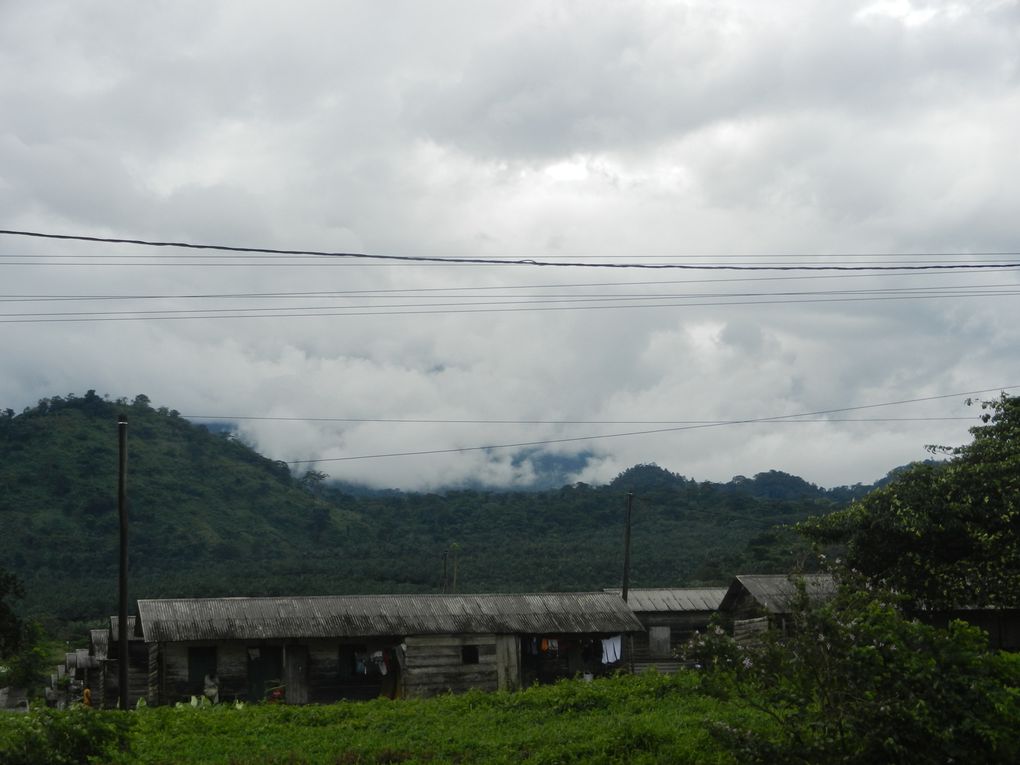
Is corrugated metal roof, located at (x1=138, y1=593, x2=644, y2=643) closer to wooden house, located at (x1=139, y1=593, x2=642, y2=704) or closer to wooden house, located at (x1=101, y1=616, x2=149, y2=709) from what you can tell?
wooden house, located at (x1=139, y1=593, x2=642, y2=704)

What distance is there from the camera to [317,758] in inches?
683

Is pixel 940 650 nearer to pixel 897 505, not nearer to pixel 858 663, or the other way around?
pixel 858 663

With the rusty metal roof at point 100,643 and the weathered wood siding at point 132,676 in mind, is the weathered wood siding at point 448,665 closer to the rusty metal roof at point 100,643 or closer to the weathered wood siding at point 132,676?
the weathered wood siding at point 132,676

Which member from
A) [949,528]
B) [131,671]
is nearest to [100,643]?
[131,671]

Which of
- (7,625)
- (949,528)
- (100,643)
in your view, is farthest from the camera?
(100,643)

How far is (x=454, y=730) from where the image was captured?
769 inches

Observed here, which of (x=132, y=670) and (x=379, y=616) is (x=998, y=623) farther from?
(x=132, y=670)

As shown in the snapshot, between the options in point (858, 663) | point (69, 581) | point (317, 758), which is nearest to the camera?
point (858, 663)

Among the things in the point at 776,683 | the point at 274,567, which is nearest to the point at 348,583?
the point at 274,567

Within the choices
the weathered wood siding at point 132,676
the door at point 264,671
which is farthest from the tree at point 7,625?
the door at point 264,671

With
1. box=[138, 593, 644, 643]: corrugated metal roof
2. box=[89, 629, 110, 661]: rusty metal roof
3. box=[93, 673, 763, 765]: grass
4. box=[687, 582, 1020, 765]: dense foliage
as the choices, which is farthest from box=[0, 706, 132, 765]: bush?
box=[89, 629, 110, 661]: rusty metal roof

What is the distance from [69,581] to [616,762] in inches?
3064

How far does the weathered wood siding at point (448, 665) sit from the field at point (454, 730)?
9.10 metres

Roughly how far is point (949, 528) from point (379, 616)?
1705 cm
